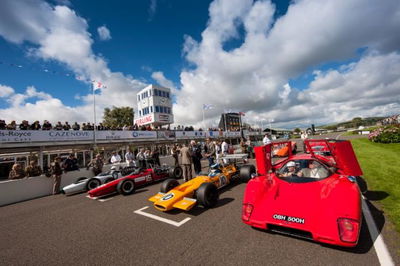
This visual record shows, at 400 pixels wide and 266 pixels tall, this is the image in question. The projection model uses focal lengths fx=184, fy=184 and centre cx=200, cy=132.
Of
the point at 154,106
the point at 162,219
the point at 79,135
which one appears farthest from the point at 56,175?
the point at 154,106

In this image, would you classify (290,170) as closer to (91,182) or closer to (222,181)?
(222,181)

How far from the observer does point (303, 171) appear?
4047 mm

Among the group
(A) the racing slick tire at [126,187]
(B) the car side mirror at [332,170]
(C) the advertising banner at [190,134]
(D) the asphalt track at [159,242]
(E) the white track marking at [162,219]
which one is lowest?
(D) the asphalt track at [159,242]

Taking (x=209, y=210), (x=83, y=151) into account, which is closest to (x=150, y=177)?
(x=209, y=210)

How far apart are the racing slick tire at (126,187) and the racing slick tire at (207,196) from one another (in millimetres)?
3474

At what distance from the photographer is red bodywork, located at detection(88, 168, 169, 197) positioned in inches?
255

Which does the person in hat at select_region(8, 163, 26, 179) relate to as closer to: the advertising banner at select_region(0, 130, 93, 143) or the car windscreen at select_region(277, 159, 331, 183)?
the advertising banner at select_region(0, 130, 93, 143)

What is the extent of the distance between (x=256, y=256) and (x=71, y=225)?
4.34 meters

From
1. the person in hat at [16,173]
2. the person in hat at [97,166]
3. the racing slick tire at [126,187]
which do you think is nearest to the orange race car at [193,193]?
the racing slick tire at [126,187]

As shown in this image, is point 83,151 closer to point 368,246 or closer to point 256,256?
point 256,256

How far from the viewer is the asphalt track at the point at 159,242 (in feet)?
8.61

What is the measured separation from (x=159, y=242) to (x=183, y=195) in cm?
141

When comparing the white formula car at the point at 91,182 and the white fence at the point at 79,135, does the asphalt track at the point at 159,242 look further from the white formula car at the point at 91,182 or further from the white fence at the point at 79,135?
the white fence at the point at 79,135

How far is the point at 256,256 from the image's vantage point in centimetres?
264
